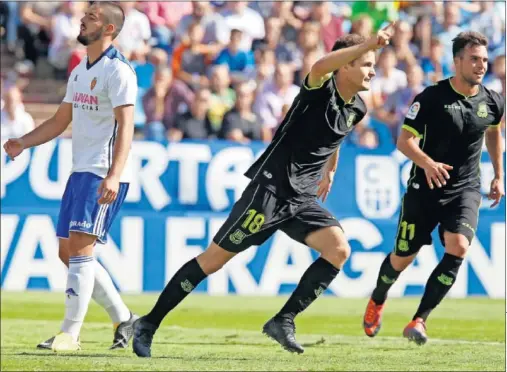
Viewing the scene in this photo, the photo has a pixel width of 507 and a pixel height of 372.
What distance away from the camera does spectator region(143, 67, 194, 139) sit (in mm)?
16266

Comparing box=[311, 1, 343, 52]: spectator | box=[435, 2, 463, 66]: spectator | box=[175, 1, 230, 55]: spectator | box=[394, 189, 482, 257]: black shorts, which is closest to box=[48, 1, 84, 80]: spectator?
box=[175, 1, 230, 55]: spectator

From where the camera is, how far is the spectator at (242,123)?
16.1 meters

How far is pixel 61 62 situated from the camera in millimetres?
18062

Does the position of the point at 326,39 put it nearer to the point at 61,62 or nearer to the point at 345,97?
the point at 61,62

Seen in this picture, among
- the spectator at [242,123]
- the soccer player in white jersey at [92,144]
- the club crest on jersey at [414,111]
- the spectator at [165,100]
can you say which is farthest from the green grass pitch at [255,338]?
the spectator at [165,100]

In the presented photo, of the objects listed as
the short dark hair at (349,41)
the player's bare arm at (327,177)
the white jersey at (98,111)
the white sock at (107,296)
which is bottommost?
the white sock at (107,296)

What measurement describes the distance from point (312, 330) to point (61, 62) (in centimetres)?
816

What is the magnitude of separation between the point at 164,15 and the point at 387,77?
12.6 feet

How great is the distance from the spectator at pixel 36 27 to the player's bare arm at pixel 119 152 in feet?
35.1

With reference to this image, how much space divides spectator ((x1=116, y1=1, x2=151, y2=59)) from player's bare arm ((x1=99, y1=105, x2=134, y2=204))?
9.57 metres

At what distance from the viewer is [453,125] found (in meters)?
9.17

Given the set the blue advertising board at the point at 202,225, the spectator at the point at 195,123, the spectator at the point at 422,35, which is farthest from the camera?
the spectator at the point at 422,35

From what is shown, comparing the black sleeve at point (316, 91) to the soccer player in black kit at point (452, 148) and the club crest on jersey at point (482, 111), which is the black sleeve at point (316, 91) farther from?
the club crest on jersey at point (482, 111)

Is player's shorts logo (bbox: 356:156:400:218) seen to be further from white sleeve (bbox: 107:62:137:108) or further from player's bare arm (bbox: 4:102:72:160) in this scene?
white sleeve (bbox: 107:62:137:108)
